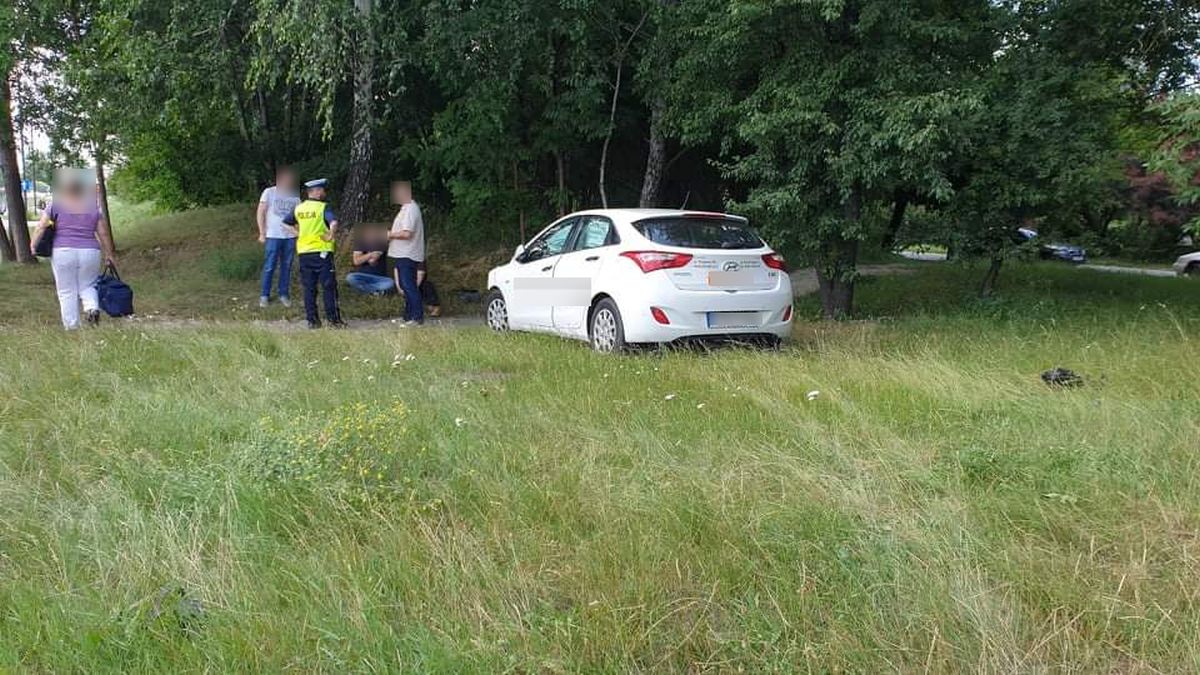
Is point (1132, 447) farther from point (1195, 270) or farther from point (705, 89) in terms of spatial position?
point (1195, 270)

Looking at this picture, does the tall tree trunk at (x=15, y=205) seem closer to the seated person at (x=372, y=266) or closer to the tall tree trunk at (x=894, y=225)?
the seated person at (x=372, y=266)

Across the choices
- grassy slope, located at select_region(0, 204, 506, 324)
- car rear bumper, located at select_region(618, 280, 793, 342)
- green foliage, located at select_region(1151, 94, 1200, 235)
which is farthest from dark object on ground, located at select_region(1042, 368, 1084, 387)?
grassy slope, located at select_region(0, 204, 506, 324)

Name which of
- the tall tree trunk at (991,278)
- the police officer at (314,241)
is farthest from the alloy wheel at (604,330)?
the tall tree trunk at (991,278)

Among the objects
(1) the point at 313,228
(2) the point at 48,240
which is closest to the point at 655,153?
(1) the point at 313,228

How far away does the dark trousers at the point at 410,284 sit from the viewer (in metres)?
9.90

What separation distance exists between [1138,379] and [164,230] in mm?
19993

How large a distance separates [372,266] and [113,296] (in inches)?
134

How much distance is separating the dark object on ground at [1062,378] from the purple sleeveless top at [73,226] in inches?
339

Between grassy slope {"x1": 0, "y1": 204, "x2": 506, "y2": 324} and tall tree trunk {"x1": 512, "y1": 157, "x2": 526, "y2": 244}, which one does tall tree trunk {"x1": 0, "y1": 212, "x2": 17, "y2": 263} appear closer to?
grassy slope {"x1": 0, "y1": 204, "x2": 506, "y2": 324}

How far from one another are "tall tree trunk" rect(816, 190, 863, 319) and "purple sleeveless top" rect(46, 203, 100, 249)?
810 centimetres

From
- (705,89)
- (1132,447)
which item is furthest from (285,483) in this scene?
(705,89)

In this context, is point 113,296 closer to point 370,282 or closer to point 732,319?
point 370,282

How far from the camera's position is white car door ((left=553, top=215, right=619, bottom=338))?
7992mm

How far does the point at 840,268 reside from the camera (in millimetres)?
10477
